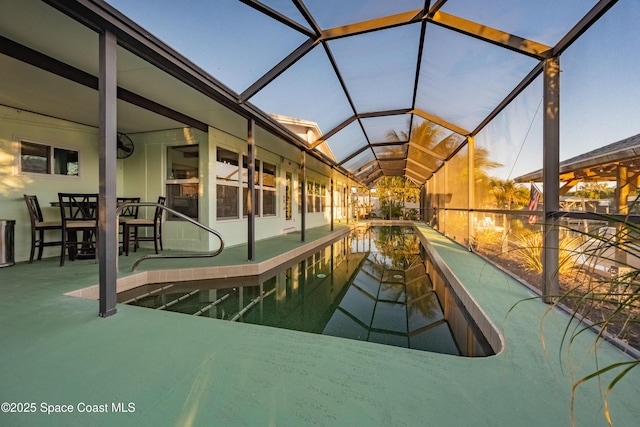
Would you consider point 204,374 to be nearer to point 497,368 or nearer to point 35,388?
point 35,388

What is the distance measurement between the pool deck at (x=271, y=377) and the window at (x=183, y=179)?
357cm

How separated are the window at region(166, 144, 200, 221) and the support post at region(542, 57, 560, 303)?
5.54 metres

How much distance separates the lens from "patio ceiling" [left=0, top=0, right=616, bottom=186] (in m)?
2.61

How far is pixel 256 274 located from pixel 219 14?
132 inches

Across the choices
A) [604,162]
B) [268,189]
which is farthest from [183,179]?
[604,162]

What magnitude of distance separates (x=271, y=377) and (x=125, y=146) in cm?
612

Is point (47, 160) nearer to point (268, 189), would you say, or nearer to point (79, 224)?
point (79, 224)

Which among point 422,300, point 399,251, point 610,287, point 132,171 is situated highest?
point 132,171

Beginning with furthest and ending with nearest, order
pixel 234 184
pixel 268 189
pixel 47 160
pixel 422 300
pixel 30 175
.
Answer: pixel 268 189, pixel 234 184, pixel 47 160, pixel 30 175, pixel 422 300

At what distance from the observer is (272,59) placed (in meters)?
3.74

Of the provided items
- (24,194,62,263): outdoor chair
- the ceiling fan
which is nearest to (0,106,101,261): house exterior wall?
(24,194,62,263): outdoor chair

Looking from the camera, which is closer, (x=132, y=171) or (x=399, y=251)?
(x=132, y=171)

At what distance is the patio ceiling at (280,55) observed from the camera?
2.61 metres

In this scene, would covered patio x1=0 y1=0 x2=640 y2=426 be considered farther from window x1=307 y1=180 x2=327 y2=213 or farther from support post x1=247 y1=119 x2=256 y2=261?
window x1=307 y1=180 x2=327 y2=213
